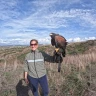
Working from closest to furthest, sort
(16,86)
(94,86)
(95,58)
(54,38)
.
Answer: (54,38)
(94,86)
(16,86)
(95,58)

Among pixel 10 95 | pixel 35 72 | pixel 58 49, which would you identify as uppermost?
pixel 58 49

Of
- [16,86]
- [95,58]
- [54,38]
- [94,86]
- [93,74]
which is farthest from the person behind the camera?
[95,58]

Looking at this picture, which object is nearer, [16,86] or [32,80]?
[32,80]

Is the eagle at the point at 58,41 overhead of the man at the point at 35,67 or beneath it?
overhead

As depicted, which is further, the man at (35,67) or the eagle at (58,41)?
the eagle at (58,41)

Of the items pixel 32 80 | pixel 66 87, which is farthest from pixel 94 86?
pixel 32 80

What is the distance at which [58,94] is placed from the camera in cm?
700

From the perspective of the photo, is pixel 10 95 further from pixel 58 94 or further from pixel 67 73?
pixel 67 73

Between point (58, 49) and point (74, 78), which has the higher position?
point (58, 49)

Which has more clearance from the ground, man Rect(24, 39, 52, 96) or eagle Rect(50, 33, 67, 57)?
eagle Rect(50, 33, 67, 57)

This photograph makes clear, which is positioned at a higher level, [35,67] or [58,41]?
[58,41]

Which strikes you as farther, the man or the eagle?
the eagle

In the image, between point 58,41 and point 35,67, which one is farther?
point 58,41

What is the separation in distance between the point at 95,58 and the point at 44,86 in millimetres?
7454
